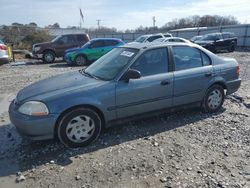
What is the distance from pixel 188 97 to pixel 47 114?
9.04 feet

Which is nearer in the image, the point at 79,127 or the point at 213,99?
the point at 79,127

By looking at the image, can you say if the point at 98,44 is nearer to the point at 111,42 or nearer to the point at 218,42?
the point at 111,42

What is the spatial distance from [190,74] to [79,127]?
7.83ft

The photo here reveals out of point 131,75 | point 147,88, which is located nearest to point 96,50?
point 147,88

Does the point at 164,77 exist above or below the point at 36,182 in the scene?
above

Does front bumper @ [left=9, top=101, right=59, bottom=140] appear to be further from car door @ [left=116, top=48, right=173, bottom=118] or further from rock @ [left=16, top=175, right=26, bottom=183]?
car door @ [left=116, top=48, right=173, bottom=118]

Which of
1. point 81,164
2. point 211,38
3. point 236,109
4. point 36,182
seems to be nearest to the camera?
point 36,182

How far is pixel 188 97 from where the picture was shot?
5.43m

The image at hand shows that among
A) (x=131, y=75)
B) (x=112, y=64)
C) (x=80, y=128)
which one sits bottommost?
(x=80, y=128)

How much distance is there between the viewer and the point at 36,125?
4.08m

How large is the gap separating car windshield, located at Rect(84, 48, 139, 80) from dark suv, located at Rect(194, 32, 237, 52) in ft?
60.2

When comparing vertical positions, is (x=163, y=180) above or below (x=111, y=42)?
below

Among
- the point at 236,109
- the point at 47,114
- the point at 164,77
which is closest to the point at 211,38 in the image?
the point at 236,109

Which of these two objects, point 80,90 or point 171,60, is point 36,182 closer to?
point 80,90
